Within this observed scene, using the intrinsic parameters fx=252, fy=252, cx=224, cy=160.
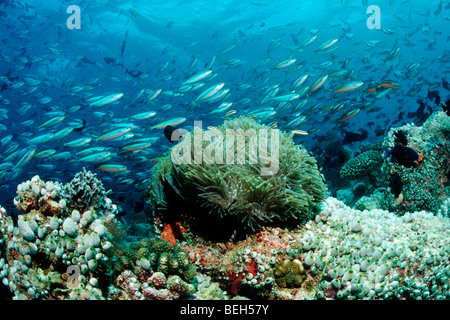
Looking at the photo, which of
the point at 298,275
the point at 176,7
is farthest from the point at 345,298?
the point at 176,7

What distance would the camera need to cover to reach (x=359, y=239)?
301cm

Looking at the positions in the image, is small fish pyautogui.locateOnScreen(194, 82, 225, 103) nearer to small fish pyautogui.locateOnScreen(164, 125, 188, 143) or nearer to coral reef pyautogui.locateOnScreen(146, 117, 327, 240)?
small fish pyautogui.locateOnScreen(164, 125, 188, 143)

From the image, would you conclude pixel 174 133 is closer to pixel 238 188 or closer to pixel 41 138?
pixel 238 188

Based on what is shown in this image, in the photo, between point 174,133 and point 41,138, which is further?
point 41,138

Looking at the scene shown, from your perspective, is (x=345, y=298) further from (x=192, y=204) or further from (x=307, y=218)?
(x=192, y=204)

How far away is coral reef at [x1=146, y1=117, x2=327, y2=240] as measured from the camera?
2979 millimetres

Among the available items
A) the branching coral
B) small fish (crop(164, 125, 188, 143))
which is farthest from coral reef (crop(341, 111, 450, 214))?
small fish (crop(164, 125, 188, 143))

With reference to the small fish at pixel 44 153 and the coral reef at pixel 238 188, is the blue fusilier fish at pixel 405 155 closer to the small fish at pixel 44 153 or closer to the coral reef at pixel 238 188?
the coral reef at pixel 238 188

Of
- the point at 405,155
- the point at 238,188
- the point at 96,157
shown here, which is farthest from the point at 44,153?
the point at 405,155

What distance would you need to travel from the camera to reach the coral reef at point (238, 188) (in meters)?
2.98

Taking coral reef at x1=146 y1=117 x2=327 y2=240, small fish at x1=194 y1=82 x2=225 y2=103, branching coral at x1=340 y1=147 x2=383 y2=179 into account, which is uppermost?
small fish at x1=194 y1=82 x2=225 y2=103

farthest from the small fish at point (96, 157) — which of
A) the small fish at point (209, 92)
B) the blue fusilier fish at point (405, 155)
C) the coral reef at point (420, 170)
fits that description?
the coral reef at point (420, 170)

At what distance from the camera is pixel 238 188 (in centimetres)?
304
